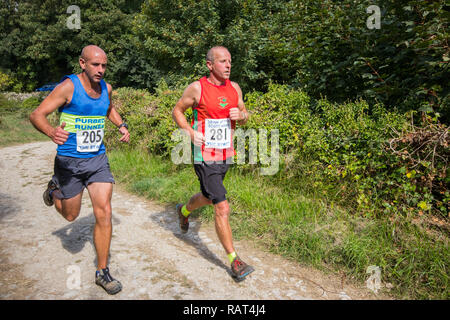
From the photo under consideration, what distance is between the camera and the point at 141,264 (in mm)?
3400

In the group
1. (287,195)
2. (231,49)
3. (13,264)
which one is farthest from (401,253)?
(231,49)

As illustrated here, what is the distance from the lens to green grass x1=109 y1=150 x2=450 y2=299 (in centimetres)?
303

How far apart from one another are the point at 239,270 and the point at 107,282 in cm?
119

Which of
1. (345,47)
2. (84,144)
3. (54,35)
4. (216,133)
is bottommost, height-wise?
(84,144)

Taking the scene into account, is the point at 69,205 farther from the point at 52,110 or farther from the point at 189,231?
the point at 189,231

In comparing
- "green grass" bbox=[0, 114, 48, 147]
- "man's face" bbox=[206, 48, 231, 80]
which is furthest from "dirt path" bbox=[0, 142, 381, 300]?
"green grass" bbox=[0, 114, 48, 147]

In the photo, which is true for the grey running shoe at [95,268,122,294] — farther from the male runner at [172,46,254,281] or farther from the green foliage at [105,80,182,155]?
the green foliage at [105,80,182,155]

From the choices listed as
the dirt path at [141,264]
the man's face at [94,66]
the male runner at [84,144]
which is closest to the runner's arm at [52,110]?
the male runner at [84,144]

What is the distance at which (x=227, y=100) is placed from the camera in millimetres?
3459

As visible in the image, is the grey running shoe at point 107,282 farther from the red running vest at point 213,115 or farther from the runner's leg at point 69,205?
the red running vest at point 213,115

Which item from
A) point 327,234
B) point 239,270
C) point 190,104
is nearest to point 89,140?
point 190,104

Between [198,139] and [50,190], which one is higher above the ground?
[198,139]
